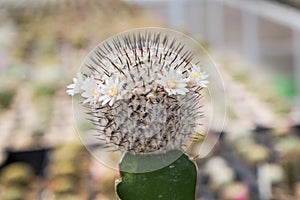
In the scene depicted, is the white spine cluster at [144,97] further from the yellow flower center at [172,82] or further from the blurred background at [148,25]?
the blurred background at [148,25]

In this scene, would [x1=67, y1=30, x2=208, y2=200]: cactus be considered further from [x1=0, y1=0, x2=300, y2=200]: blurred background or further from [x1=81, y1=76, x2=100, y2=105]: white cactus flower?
[x1=0, y1=0, x2=300, y2=200]: blurred background

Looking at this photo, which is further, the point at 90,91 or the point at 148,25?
the point at 148,25

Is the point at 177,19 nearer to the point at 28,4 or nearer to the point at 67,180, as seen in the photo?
the point at 28,4

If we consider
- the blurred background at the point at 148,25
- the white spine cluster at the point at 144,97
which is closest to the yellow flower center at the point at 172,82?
the white spine cluster at the point at 144,97

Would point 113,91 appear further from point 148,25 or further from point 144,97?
point 148,25

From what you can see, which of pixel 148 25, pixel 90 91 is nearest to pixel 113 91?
pixel 90 91

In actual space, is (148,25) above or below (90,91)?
above

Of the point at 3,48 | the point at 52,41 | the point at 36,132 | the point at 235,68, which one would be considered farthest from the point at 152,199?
the point at 52,41
